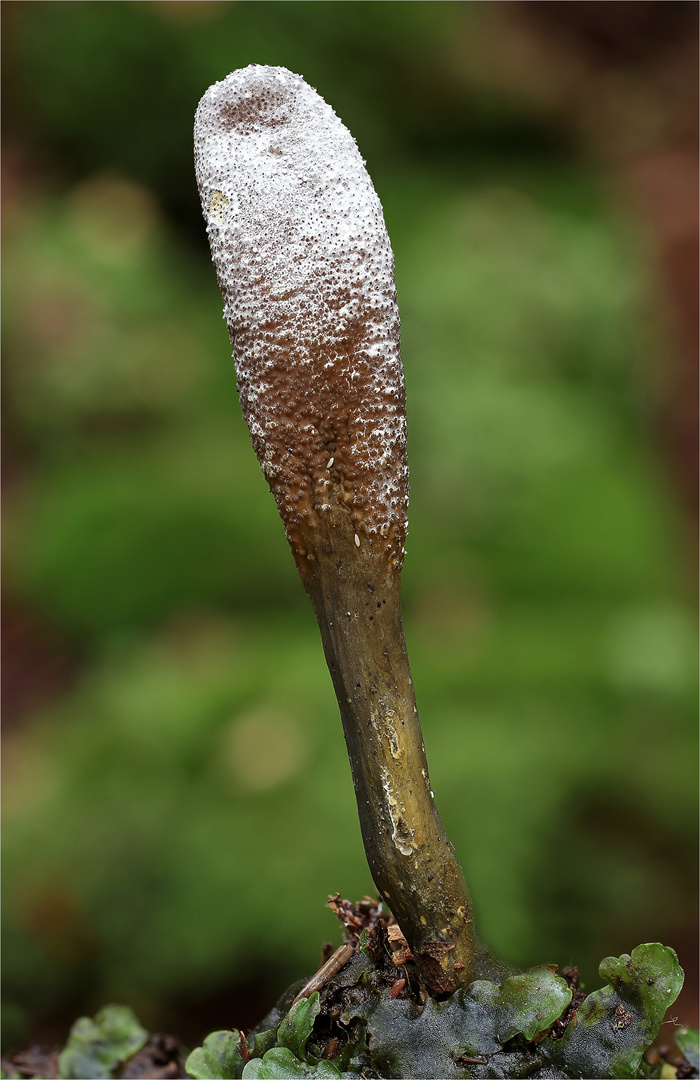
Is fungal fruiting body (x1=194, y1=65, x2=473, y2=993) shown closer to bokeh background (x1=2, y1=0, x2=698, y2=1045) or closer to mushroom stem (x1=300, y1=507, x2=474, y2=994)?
mushroom stem (x1=300, y1=507, x2=474, y2=994)

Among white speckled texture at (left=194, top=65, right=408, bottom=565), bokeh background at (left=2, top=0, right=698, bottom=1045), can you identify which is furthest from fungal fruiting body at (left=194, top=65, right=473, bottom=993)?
bokeh background at (left=2, top=0, right=698, bottom=1045)

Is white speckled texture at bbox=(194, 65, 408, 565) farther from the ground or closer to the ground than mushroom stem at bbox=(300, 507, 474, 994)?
farther from the ground

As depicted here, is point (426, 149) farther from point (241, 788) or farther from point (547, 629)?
point (241, 788)

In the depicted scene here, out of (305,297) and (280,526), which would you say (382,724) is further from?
(280,526)

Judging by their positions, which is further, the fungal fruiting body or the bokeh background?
the bokeh background

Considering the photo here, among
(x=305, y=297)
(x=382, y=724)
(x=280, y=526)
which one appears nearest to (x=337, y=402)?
(x=305, y=297)

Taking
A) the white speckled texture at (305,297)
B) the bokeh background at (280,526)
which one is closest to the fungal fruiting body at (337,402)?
the white speckled texture at (305,297)

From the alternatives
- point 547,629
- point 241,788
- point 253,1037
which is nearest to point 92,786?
point 241,788
